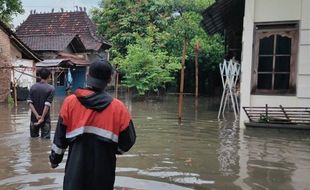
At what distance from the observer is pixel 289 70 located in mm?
11344

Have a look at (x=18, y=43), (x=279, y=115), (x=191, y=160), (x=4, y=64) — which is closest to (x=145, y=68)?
(x=18, y=43)

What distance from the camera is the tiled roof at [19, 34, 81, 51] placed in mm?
31047

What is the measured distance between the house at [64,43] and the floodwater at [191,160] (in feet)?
55.8

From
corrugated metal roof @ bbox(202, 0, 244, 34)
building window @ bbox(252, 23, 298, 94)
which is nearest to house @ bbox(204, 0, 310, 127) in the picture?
building window @ bbox(252, 23, 298, 94)

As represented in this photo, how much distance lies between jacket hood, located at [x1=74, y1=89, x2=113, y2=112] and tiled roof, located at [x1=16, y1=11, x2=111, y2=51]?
3110 centimetres

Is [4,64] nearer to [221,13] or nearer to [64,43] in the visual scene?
[64,43]

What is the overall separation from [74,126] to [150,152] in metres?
5.29

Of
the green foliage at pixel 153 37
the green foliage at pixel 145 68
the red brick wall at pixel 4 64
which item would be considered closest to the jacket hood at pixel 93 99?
the red brick wall at pixel 4 64

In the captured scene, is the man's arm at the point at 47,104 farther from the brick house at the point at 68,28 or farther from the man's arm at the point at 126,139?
the brick house at the point at 68,28

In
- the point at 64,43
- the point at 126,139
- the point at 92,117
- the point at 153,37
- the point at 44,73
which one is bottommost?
the point at 126,139

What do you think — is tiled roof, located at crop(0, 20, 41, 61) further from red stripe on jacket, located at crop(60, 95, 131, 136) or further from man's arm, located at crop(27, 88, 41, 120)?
red stripe on jacket, located at crop(60, 95, 131, 136)

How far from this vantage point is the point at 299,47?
36.7ft

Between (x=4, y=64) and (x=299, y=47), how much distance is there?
17884mm

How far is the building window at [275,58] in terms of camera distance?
11312 millimetres
